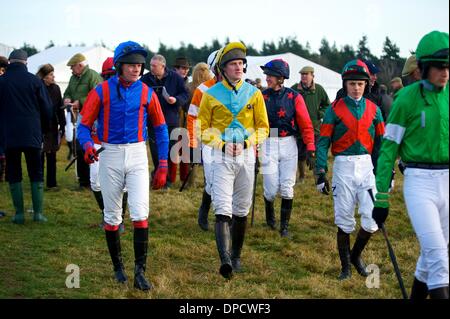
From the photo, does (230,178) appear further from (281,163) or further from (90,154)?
(281,163)

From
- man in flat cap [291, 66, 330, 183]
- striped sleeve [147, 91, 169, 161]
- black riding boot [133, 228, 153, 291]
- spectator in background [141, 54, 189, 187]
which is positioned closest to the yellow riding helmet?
striped sleeve [147, 91, 169, 161]

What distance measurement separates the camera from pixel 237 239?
6.80m

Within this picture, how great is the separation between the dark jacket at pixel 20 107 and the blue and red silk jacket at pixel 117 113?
10.3 feet

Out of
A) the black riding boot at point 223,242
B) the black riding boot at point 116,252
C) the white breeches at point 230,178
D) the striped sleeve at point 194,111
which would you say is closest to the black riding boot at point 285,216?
the striped sleeve at point 194,111

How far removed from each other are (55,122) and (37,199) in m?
2.91

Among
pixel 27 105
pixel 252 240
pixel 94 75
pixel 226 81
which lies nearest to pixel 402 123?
pixel 226 81

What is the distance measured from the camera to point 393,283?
6.38m

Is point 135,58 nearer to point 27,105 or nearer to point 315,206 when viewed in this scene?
point 27,105

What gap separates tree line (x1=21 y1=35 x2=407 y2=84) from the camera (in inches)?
2498

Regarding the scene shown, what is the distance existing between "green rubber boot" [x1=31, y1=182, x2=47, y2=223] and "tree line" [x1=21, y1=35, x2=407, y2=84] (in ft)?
Answer: 142

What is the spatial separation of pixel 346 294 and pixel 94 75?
645 centimetres

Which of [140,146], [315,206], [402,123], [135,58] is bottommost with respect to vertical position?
[315,206]

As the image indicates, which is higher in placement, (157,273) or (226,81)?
(226,81)
